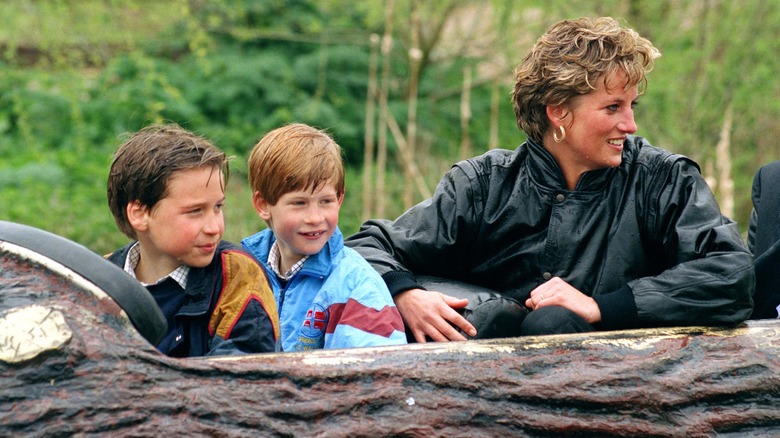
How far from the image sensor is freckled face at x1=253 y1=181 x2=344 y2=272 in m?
2.92

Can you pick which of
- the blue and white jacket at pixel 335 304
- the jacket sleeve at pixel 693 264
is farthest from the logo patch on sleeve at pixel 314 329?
the jacket sleeve at pixel 693 264

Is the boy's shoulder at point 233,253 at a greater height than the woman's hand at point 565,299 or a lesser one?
greater

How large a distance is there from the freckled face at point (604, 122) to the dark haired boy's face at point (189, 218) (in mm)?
1145

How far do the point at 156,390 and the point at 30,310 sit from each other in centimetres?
32

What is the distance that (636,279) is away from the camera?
299cm

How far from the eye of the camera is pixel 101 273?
7.16 ft

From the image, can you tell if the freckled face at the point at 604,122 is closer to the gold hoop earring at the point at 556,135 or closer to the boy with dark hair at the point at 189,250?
the gold hoop earring at the point at 556,135

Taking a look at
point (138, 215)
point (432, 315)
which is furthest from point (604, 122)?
point (138, 215)

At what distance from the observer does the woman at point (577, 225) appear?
2.77 metres

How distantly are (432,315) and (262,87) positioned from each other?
761 centimetres

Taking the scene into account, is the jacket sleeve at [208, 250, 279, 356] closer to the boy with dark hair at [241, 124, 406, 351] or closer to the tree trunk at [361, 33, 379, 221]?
the boy with dark hair at [241, 124, 406, 351]

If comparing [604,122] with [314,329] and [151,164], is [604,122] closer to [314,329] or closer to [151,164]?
[314,329]

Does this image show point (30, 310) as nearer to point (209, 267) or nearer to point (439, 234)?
point (209, 267)

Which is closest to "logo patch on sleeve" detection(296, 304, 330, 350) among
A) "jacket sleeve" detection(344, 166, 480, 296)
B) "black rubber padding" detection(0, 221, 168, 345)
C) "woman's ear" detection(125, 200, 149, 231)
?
"jacket sleeve" detection(344, 166, 480, 296)
